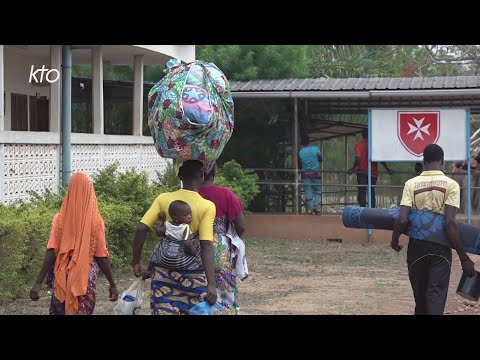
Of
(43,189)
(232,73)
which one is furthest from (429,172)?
(232,73)

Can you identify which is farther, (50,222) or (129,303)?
(50,222)

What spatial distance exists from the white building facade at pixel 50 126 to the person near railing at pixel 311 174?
3025mm

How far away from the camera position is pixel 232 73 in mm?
21016

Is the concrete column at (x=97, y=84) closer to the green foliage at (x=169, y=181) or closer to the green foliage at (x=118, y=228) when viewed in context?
the green foliage at (x=169, y=181)

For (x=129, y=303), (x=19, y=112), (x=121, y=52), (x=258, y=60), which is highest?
(x=258, y=60)

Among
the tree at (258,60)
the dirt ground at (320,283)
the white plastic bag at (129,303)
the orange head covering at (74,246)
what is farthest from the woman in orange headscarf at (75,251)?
the tree at (258,60)

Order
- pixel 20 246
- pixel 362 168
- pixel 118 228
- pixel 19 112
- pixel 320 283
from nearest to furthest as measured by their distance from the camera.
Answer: pixel 20 246, pixel 118 228, pixel 320 283, pixel 362 168, pixel 19 112

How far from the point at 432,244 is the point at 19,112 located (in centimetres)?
1173

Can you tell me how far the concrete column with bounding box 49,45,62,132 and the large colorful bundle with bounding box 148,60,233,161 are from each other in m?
6.96

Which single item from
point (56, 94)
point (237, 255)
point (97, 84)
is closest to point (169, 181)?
point (97, 84)

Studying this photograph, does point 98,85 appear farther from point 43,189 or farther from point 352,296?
point 352,296

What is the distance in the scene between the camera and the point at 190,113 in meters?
5.62

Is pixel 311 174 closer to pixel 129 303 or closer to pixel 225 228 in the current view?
pixel 225 228

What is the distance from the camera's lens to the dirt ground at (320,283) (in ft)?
30.0
